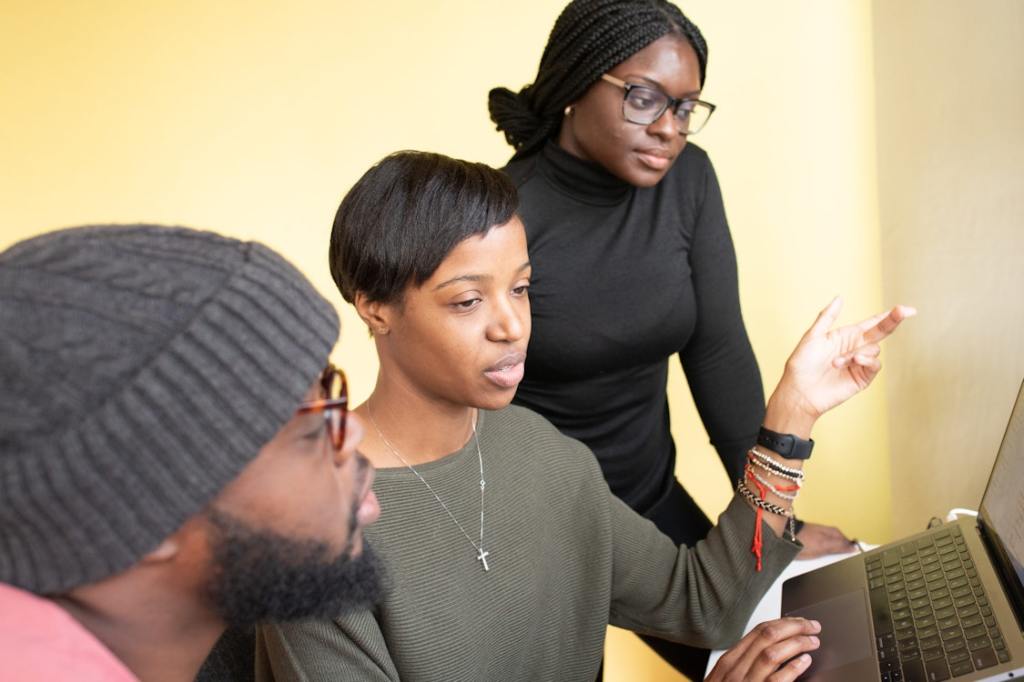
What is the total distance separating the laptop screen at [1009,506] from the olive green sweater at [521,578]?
0.75 feet

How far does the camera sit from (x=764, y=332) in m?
2.48

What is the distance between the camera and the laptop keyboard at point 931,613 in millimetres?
1014

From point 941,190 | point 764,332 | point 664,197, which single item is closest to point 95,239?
point 664,197

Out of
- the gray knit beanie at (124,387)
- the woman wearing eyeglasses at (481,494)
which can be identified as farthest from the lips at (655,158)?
the gray knit beanie at (124,387)

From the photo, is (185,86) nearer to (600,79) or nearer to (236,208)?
(236,208)

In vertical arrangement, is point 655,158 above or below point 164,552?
above

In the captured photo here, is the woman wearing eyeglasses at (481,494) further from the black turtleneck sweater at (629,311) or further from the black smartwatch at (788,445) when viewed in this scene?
the black turtleneck sweater at (629,311)

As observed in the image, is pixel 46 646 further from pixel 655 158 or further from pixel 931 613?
pixel 655 158

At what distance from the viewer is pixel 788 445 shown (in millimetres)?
1205

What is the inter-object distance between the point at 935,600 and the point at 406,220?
72 cm

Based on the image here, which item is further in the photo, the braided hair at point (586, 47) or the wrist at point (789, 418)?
the braided hair at point (586, 47)

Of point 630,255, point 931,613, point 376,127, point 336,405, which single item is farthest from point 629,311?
point 376,127

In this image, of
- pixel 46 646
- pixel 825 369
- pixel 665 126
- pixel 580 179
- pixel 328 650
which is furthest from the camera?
pixel 580 179

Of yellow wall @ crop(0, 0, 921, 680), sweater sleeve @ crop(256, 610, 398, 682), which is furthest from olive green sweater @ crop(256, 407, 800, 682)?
yellow wall @ crop(0, 0, 921, 680)
